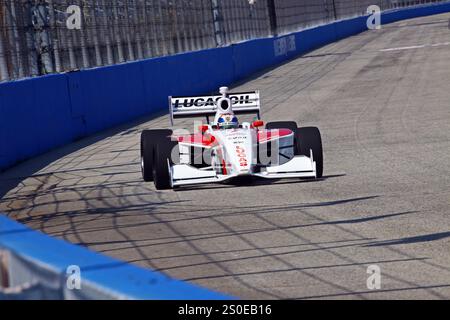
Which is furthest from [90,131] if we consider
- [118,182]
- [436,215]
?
[436,215]

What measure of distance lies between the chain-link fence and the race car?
5.91m

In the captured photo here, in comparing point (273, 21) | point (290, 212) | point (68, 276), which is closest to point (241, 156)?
point (290, 212)

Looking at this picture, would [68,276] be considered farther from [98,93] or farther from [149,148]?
[98,93]

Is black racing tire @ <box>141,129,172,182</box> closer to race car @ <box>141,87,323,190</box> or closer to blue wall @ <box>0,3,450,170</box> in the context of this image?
race car @ <box>141,87,323,190</box>

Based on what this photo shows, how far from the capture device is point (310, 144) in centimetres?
1201

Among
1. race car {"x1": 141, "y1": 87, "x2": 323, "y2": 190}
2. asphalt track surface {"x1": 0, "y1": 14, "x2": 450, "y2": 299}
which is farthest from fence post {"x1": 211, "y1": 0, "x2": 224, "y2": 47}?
race car {"x1": 141, "y1": 87, "x2": 323, "y2": 190}

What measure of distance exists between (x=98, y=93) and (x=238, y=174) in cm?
983

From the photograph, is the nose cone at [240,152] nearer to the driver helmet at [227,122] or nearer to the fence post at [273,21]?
the driver helmet at [227,122]

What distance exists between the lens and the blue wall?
16.5m

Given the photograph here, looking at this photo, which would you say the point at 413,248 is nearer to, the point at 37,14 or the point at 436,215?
the point at 436,215

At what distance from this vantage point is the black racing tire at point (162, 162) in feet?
38.4

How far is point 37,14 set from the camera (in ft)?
62.9

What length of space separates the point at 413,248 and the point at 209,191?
434 cm

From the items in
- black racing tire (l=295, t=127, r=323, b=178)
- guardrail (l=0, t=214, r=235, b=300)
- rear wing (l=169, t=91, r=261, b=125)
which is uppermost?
A: guardrail (l=0, t=214, r=235, b=300)
